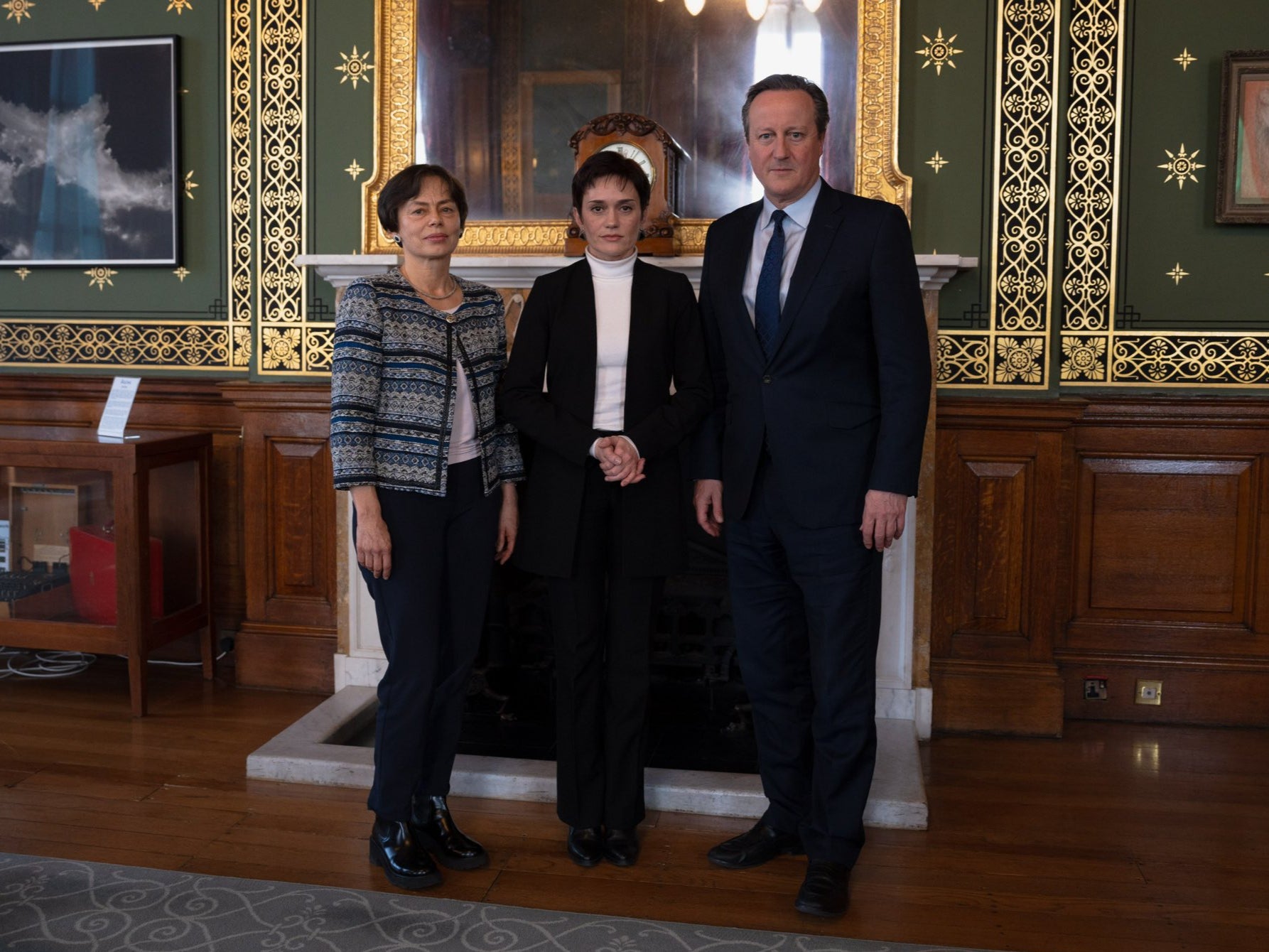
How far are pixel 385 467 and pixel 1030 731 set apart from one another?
2204 mm

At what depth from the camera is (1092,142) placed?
11.1 ft

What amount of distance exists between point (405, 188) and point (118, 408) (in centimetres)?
172

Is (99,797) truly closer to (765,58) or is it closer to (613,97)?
(613,97)

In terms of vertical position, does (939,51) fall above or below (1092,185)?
above

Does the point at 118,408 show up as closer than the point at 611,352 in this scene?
No

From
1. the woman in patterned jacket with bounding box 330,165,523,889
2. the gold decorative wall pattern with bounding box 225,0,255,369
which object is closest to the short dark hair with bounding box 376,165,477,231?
the woman in patterned jacket with bounding box 330,165,523,889

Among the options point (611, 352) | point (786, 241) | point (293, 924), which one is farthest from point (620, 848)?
point (786, 241)

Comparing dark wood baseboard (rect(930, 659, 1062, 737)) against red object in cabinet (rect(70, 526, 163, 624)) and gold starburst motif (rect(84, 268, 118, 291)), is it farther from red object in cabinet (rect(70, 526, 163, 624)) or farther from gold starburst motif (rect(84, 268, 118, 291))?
gold starburst motif (rect(84, 268, 118, 291))

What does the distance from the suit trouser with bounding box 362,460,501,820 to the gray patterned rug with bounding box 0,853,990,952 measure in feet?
0.81

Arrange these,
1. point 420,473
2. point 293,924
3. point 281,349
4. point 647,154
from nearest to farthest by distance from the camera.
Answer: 1. point 293,924
2. point 420,473
3. point 647,154
4. point 281,349

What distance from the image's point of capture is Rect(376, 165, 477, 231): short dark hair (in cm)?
235

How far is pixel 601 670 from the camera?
2.53 meters

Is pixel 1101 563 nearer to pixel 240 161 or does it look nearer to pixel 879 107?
pixel 879 107

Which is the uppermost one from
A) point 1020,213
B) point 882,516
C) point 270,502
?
point 1020,213
